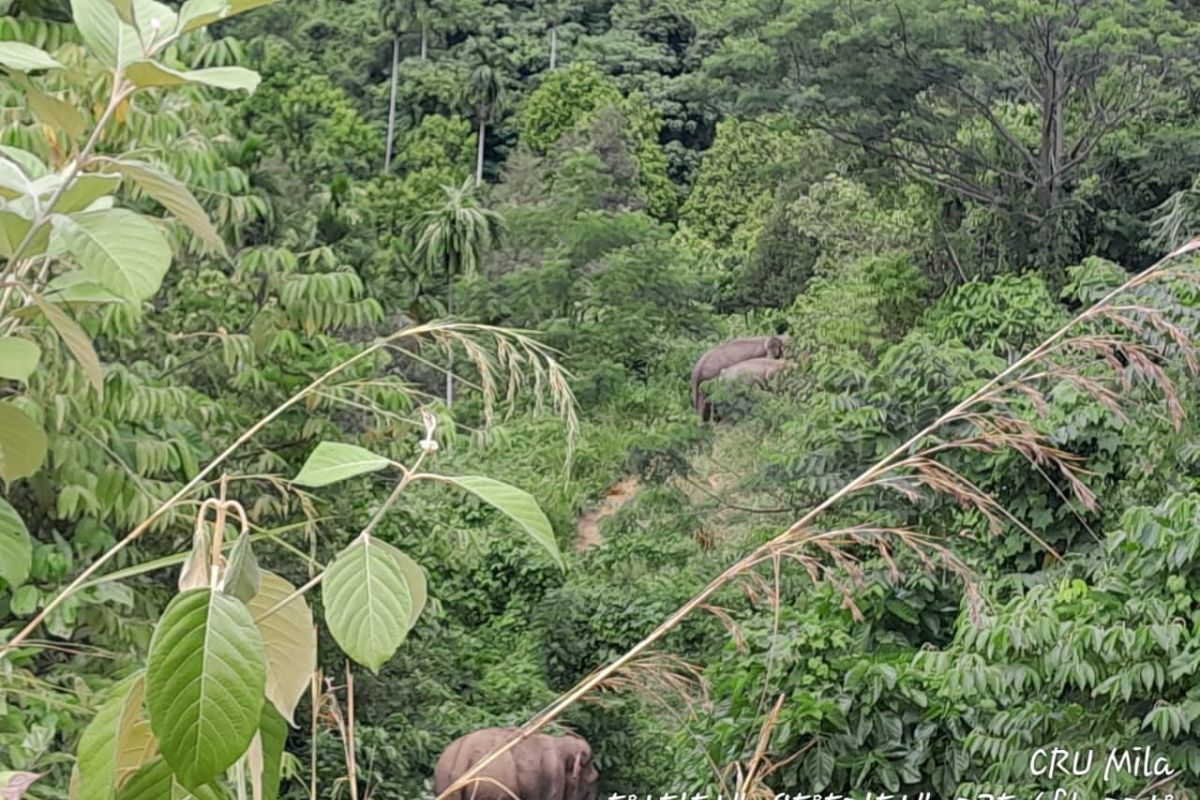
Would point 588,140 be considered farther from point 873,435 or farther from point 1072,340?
point 1072,340

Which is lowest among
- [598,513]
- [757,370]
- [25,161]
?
[598,513]

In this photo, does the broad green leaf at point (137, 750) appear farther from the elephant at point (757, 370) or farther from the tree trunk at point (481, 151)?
the tree trunk at point (481, 151)

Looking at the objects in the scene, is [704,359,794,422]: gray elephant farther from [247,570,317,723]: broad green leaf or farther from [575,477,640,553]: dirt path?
[247,570,317,723]: broad green leaf

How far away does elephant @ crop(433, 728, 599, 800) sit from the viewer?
4312mm

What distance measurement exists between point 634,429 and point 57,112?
9266 mm

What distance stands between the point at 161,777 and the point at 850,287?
Answer: 8.52 m

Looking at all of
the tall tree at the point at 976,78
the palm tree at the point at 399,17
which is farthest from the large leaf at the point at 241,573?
the palm tree at the point at 399,17

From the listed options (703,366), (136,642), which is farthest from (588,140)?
(136,642)

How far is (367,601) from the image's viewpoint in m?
0.36

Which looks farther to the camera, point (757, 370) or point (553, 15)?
point (553, 15)

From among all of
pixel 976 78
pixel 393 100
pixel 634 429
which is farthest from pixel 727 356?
pixel 393 100

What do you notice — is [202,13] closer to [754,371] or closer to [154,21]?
[154,21]

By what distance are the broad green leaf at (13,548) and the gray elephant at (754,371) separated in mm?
7598

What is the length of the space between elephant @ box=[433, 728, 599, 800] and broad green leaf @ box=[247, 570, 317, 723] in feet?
12.9
